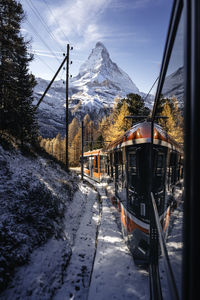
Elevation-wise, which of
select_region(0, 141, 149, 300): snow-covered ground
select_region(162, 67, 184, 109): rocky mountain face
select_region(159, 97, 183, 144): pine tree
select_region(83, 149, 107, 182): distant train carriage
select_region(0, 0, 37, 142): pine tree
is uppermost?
select_region(0, 0, 37, 142): pine tree

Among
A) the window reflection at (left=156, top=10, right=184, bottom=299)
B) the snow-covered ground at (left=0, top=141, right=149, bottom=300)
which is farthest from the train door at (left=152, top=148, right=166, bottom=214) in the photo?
the snow-covered ground at (left=0, top=141, right=149, bottom=300)

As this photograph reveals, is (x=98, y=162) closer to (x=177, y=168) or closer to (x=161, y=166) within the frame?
(x=161, y=166)

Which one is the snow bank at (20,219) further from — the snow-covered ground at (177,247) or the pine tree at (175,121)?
the pine tree at (175,121)

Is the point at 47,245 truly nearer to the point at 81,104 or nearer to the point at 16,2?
the point at 16,2

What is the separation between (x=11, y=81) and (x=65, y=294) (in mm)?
13899

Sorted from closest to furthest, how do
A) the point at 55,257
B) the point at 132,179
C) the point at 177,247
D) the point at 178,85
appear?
the point at 177,247, the point at 178,85, the point at 132,179, the point at 55,257

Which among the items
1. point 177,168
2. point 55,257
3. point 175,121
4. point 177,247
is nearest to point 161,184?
point 177,168

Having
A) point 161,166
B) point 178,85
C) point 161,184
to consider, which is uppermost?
point 178,85

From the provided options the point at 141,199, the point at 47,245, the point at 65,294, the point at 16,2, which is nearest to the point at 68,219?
the point at 47,245

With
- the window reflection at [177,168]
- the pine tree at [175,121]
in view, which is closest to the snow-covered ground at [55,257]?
the window reflection at [177,168]

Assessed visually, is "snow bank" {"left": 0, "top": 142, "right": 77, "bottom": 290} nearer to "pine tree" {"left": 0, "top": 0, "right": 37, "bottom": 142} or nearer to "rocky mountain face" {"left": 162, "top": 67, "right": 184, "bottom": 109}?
"rocky mountain face" {"left": 162, "top": 67, "right": 184, "bottom": 109}

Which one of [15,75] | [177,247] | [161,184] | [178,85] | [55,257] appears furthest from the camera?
[15,75]

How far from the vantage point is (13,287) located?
3.26 meters

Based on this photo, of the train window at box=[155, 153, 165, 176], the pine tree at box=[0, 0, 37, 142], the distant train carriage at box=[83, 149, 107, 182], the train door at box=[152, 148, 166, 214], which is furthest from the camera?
the distant train carriage at box=[83, 149, 107, 182]
